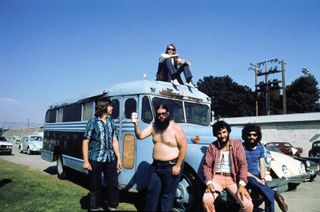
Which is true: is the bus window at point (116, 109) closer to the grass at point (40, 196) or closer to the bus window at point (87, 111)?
the bus window at point (87, 111)

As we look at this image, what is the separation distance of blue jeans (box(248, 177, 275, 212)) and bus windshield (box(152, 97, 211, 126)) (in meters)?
2.19

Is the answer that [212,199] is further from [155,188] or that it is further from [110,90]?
[110,90]

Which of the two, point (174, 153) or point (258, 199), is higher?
point (174, 153)

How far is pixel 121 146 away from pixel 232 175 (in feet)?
8.82

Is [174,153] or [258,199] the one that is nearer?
[174,153]

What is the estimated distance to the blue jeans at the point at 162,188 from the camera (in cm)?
482

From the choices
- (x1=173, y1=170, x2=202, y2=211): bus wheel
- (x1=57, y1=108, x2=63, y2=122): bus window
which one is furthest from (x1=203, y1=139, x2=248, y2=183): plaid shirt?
(x1=57, y1=108, x2=63, y2=122): bus window

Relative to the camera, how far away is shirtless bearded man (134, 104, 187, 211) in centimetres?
482

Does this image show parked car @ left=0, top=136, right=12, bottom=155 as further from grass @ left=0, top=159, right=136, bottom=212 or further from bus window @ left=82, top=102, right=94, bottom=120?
bus window @ left=82, top=102, right=94, bottom=120

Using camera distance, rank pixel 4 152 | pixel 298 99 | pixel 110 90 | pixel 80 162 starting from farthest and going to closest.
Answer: pixel 298 99 < pixel 4 152 < pixel 80 162 < pixel 110 90

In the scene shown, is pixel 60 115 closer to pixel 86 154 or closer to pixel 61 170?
pixel 61 170

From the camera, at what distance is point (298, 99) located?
Answer: 49.3 m

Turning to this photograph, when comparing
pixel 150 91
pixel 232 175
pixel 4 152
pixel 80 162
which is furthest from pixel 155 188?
pixel 4 152

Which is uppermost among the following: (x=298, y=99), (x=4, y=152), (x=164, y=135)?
(x=298, y=99)
